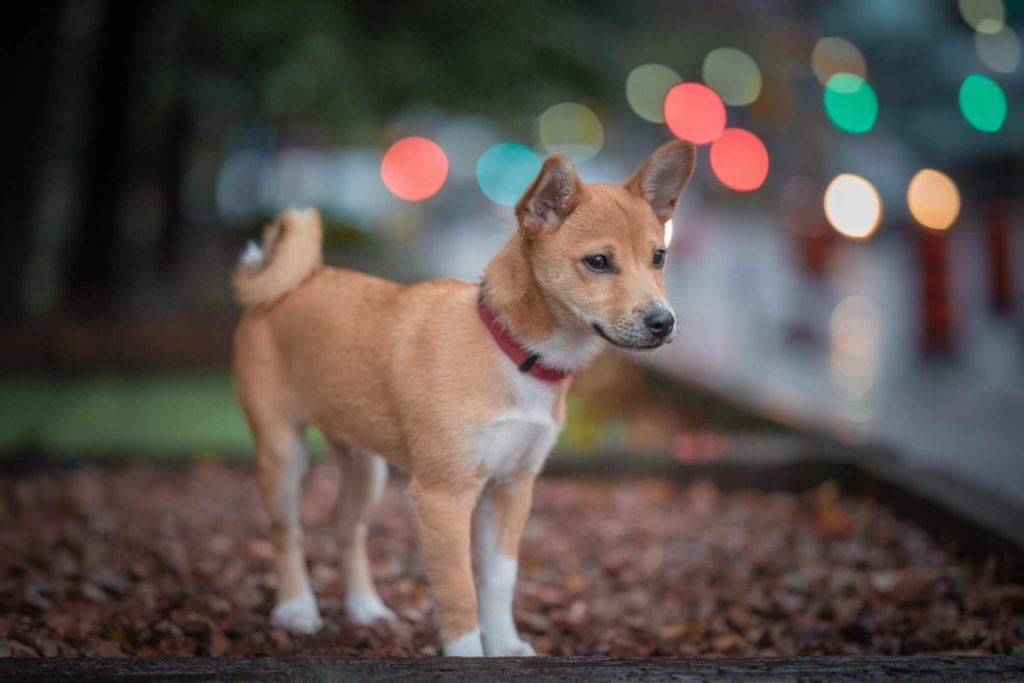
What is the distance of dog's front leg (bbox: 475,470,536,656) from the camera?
3.81 m

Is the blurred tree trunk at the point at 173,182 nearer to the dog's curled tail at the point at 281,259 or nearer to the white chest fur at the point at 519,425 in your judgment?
the dog's curled tail at the point at 281,259

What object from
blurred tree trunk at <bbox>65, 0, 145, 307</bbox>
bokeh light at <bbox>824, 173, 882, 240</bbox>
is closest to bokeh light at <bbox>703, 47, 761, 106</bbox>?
bokeh light at <bbox>824, 173, 882, 240</bbox>

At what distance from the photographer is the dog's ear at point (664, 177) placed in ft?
12.3

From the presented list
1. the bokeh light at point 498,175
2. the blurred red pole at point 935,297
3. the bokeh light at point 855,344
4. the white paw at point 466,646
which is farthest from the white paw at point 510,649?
the bokeh light at point 498,175

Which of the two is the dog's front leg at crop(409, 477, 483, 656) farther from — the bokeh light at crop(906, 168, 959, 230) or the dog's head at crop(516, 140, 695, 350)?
the bokeh light at crop(906, 168, 959, 230)

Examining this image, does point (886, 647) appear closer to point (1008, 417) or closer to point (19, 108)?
point (1008, 417)

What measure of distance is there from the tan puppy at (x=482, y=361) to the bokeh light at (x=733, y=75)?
29293 millimetres

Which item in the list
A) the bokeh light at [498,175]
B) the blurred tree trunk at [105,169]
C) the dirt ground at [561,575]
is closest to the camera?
the dirt ground at [561,575]

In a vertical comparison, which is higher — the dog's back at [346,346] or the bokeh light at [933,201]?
the bokeh light at [933,201]

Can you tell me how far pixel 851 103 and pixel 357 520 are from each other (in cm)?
2077

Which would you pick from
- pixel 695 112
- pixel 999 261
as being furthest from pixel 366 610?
pixel 695 112

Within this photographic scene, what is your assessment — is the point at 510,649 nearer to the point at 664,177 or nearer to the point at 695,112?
the point at 664,177

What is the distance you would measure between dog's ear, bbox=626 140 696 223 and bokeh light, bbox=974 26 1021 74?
60.8 ft

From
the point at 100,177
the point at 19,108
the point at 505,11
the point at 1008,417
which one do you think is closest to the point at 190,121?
the point at 100,177
